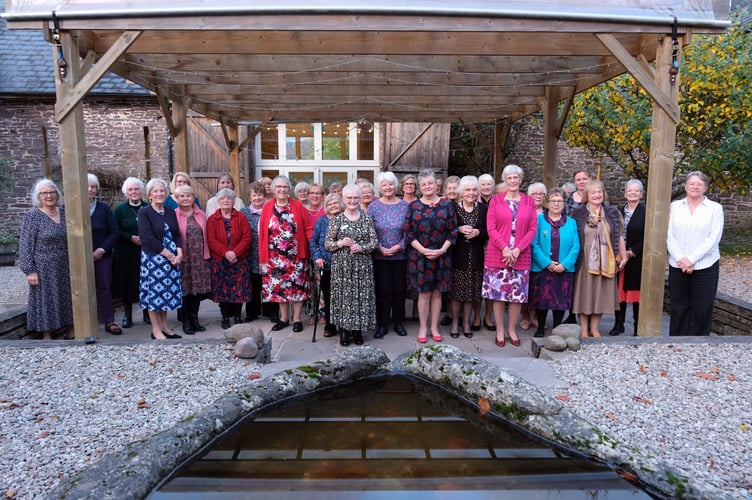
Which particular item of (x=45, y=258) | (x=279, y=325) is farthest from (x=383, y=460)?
(x=45, y=258)

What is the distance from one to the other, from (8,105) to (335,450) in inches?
578

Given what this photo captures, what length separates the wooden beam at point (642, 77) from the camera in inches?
Result: 182

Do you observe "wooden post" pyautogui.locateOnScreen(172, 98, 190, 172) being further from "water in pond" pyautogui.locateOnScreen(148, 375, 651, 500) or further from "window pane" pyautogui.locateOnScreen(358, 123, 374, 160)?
"window pane" pyautogui.locateOnScreen(358, 123, 374, 160)

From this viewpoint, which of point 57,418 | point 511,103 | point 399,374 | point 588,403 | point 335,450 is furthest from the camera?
point 511,103

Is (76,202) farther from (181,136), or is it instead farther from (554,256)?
(554,256)

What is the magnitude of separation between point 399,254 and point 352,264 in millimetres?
502

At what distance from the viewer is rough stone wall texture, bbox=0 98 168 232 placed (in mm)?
13266

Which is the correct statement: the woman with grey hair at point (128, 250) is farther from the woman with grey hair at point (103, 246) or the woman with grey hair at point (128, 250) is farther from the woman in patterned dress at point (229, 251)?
the woman in patterned dress at point (229, 251)

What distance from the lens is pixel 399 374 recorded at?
12.8 feet

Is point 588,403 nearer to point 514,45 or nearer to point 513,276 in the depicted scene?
point 513,276

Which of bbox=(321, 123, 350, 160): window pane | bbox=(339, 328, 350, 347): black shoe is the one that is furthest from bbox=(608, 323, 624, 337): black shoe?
bbox=(321, 123, 350, 160): window pane

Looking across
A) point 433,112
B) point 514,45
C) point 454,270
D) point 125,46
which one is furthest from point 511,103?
point 125,46

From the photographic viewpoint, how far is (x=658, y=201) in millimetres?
4871

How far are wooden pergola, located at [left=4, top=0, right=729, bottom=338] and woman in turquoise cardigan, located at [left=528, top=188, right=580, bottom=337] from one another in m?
0.71
